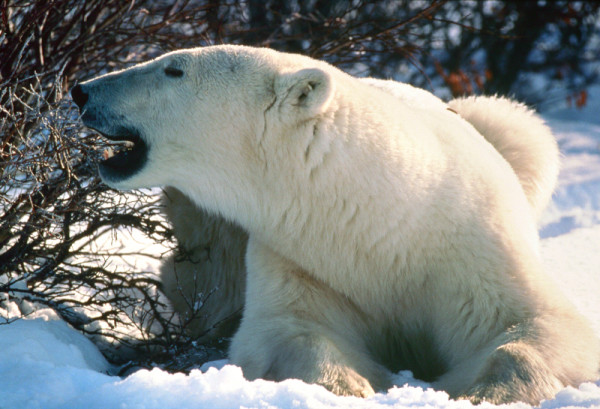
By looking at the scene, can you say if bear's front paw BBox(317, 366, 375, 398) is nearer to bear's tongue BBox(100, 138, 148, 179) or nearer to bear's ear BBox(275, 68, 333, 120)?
bear's ear BBox(275, 68, 333, 120)

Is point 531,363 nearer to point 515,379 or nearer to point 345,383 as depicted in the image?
point 515,379

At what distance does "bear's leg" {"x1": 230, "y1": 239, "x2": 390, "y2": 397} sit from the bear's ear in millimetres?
529

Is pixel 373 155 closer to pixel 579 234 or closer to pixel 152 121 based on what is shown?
pixel 152 121

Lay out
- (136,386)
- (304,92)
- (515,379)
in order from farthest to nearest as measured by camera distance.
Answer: (304,92)
(515,379)
(136,386)

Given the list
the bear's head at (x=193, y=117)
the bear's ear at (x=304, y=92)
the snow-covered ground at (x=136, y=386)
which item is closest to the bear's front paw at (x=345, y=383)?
the snow-covered ground at (x=136, y=386)

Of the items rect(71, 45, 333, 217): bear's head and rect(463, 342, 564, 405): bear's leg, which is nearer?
rect(463, 342, 564, 405): bear's leg

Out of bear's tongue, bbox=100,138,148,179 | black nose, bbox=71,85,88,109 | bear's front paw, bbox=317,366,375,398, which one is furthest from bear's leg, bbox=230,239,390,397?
black nose, bbox=71,85,88,109

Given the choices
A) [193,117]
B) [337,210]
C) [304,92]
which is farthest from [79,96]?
[337,210]

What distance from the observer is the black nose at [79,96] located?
241cm

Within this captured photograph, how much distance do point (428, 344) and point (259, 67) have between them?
106 cm

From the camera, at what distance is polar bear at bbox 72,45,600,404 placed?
89.4 inches

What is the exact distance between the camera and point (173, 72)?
2428 millimetres

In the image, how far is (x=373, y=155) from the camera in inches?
90.7

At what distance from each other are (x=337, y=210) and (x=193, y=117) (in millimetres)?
549
